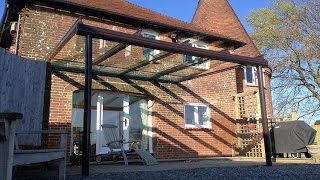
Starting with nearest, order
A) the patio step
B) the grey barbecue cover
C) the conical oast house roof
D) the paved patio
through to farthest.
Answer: the paved patio
the patio step
the grey barbecue cover
the conical oast house roof

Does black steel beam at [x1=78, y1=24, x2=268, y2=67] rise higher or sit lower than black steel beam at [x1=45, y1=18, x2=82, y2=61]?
lower

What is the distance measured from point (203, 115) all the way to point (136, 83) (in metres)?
3.38

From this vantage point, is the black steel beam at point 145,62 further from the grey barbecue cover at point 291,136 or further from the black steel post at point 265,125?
the grey barbecue cover at point 291,136

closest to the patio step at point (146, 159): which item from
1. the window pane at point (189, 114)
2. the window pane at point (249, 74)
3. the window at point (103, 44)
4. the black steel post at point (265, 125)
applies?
the black steel post at point (265, 125)

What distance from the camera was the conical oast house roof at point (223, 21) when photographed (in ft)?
55.0

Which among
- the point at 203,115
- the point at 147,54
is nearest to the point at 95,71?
the point at 147,54

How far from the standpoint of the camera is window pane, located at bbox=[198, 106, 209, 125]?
12.9m

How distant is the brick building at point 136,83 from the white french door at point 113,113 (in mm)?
32

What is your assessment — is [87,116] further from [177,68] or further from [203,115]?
[203,115]

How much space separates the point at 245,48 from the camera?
1694 centimetres

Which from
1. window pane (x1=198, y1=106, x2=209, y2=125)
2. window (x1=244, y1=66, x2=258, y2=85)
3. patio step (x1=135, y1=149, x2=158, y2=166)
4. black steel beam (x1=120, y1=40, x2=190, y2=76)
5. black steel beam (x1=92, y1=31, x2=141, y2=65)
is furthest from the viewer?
window (x1=244, y1=66, x2=258, y2=85)

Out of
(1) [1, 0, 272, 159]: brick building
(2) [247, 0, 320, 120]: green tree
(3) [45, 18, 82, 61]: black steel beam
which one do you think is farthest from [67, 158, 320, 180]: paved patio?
(2) [247, 0, 320, 120]: green tree

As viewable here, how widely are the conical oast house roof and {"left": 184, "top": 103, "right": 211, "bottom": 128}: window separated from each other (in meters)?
4.66

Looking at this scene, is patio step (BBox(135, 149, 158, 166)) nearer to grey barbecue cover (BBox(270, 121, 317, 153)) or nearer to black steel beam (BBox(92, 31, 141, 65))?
black steel beam (BBox(92, 31, 141, 65))
